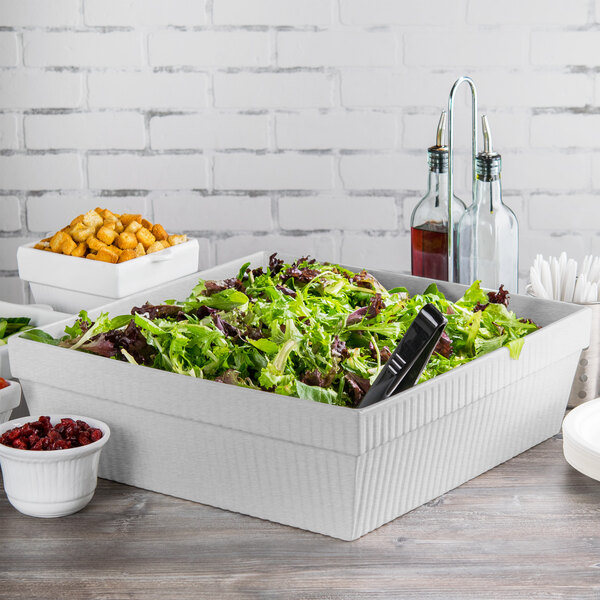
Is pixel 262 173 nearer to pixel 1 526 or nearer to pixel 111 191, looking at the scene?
pixel 111 191

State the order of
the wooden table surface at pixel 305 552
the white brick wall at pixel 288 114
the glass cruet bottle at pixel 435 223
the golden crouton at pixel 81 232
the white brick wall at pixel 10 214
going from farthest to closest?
the white brick wall at pixel 10 214
the white brick wall at pixel 288 114
the golden crouton at pixel 81 232
the glass cruet bottle at pixel 435 223
the wooden table surface at pixel 305 552

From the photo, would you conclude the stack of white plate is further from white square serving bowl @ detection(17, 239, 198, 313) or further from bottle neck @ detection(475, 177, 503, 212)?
white square serving bowl @ detection(17, 239, 198, 313)

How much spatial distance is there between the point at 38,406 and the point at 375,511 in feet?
1.56

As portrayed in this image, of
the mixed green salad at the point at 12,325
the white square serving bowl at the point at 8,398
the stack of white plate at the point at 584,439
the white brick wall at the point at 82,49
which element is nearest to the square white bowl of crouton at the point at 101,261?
the mixed green salad at the point at 12,325

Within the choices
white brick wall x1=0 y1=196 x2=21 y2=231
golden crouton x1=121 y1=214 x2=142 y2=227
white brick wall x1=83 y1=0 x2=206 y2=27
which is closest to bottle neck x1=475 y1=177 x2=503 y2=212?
golden crouton x1=121 y1=214 x2=142 y2=227

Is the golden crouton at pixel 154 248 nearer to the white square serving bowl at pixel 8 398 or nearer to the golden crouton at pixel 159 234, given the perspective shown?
the golden crouton at pixel 159 234

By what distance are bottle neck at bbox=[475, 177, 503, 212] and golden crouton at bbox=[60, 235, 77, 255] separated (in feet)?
2.38

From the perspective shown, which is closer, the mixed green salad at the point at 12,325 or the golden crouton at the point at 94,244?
the mixed green salad at the point at 12,325

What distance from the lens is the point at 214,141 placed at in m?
2.37

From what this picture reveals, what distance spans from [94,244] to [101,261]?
0.16ft

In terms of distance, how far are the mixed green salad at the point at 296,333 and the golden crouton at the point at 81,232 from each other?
0.36m

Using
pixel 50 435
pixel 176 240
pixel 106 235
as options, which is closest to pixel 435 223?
pixel 176 240

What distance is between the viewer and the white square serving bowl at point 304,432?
1.04 metres

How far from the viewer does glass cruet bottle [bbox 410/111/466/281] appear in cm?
165
